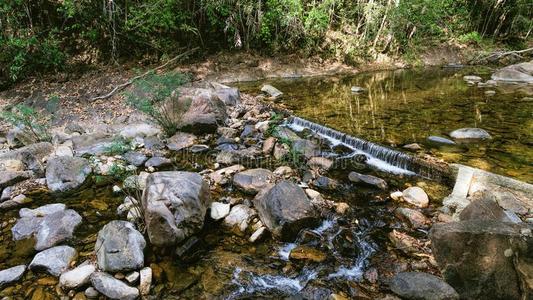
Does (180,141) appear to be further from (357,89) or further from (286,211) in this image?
(357,89)

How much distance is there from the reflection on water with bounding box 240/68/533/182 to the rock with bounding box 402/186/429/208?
4.44ft

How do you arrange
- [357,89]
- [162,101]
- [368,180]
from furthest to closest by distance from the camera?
1. [357,89]
2. [162,101]
3. [368,180]

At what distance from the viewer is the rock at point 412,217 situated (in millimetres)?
4039

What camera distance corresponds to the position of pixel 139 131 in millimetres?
7125

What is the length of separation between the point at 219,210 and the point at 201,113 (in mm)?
3305

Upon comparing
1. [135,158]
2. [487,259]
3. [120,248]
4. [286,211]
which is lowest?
[135,158]

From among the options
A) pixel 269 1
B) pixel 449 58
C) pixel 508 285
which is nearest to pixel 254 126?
pixel 508 285

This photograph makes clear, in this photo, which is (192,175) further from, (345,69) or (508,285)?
(345,69)

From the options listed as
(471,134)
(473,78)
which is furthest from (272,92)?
(473,78)

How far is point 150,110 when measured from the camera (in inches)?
254

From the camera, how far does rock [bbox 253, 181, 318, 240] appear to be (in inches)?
154

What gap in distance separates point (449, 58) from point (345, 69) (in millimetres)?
5885

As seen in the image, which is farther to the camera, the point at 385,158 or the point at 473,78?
the point at 473,78

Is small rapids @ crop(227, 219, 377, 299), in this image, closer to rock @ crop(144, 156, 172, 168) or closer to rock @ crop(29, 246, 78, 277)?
rock @ crop(29, 246, 78, 277)
